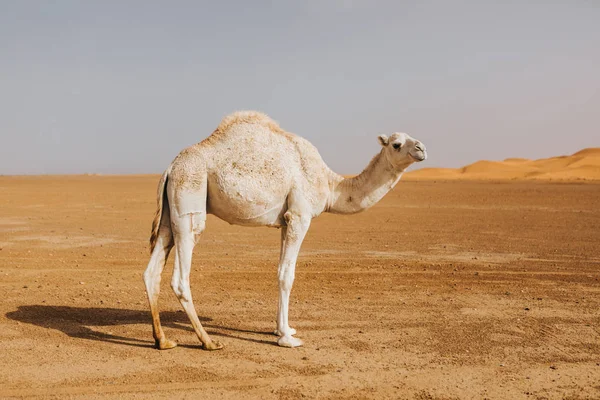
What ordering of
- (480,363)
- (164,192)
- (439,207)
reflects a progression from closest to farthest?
(480,363), (164,192), (439,207)

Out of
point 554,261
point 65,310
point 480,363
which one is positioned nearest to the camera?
point 480,363

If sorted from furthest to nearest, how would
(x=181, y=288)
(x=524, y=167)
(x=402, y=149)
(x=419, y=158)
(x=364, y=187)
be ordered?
(x=524, y=167), (x=364, y=187), (x=402, y=149), (x=419, y=158), (x=181, y=288)

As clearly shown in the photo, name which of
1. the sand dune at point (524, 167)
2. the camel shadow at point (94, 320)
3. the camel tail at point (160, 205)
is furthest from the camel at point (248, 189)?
the sand dune at point (524, 167)

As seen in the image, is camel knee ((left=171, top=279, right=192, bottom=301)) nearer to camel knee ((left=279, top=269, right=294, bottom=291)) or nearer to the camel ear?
camel knee ((left=279, top=269, right=294, bottom=291))

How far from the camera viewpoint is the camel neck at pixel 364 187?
8055 mm

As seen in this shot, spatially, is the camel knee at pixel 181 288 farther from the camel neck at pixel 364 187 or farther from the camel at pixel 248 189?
the camel neck at pixel 364 187

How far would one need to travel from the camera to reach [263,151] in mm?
7551

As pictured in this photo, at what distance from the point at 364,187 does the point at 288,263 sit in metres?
1.62

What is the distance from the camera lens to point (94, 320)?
28.4ft

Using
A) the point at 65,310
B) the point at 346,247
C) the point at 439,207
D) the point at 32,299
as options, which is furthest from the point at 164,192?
the point at 439,207

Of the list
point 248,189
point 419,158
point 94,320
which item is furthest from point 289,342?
point 94,320

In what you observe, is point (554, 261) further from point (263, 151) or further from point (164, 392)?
point (164, 392)

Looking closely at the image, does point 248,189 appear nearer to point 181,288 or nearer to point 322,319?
point 181,288

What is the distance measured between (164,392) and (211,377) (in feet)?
2.03
